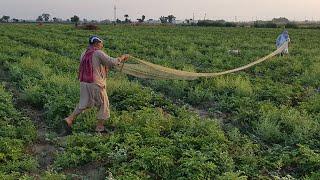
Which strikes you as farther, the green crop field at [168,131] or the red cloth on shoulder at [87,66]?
the red cloth on shoulder at [87,66]

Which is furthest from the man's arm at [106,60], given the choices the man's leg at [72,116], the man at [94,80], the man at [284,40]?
the man at [284,40]

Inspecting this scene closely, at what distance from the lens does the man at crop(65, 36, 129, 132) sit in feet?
27.1

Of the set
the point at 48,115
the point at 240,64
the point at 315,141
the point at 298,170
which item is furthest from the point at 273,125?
the point at 240,64

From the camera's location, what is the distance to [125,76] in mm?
13305

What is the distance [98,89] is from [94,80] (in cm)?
17

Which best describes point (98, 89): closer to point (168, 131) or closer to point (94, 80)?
point (94, 80)

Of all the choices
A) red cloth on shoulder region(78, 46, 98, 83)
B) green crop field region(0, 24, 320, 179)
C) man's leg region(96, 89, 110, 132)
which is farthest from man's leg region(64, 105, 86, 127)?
red cloth on shoulder region(78, 46, 98, 83)

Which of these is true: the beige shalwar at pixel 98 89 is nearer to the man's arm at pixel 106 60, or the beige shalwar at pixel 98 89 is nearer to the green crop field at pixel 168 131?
the man's arm at pixel 106 60

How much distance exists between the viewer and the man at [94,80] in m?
8.25

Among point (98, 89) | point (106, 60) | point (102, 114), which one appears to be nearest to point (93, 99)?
point (98, 89)

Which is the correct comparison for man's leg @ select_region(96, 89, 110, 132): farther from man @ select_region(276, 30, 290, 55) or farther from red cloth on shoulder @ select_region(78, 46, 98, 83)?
man @ select_region(276, 30, 290, 55)

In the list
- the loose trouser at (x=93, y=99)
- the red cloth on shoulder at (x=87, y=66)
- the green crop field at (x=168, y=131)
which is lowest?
the green crop field at (x=168, y=131)

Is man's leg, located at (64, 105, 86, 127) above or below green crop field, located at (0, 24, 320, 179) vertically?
above

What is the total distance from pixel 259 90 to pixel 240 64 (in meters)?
5.50
